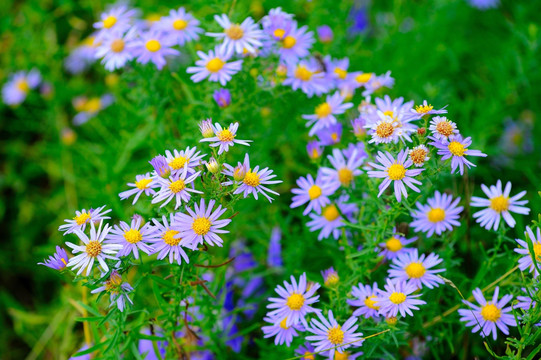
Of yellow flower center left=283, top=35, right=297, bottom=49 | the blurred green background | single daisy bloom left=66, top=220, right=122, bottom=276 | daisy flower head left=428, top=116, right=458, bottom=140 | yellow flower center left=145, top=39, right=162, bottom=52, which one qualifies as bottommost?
the blurred green background

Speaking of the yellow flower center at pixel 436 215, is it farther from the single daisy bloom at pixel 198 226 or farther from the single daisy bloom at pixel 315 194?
the single daisy bloom at pixel 198 226

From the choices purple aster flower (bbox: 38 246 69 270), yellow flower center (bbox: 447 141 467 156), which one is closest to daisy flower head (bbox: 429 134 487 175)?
yellow flower center (bbox: 447 141 467 156)

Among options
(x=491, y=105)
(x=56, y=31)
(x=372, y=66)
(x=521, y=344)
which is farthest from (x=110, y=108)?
(x=521, y=344)

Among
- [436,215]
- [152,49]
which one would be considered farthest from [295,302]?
[152,49]

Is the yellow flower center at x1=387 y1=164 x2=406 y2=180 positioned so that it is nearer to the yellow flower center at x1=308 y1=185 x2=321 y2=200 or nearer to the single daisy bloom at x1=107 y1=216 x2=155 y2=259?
the yellow flower center at x1=308 y1=185 x2=321 y2=200

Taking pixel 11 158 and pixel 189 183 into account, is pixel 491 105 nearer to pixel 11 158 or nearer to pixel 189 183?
pixel 189 183

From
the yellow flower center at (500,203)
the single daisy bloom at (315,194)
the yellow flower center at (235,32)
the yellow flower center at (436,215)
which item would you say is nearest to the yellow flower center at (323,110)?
the single daisy bloom at (315,194)

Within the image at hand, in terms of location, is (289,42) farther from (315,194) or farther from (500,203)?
(500,203)
